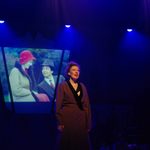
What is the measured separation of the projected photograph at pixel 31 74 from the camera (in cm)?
750

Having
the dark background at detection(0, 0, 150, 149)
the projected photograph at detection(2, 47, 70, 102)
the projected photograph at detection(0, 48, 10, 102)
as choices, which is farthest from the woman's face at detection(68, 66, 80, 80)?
the projected photograph at detection(0, 48, 10, 102)

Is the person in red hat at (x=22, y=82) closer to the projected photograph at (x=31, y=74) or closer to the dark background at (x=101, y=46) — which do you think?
the projected photograph at (x=31, y=74)

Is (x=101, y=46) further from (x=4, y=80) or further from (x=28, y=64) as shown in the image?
(x=4, y=80)

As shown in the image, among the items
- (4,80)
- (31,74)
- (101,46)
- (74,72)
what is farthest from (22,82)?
(74,72)

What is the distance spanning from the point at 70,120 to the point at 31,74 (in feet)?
11.3

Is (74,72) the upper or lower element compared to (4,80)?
upper

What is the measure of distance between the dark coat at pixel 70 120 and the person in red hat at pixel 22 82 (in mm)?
3290

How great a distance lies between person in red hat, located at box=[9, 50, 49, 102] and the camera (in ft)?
24.6

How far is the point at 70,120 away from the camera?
4285 mm

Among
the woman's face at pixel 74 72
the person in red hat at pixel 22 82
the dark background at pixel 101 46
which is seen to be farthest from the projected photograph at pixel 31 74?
the woman's face at pixel 74 72

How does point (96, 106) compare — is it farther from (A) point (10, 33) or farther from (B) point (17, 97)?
(A) point (10, 33)

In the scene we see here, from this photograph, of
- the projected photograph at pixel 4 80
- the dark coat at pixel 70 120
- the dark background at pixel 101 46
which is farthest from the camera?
the projected photograph at pixel 4 80

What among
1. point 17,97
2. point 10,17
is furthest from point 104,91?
point 10,17

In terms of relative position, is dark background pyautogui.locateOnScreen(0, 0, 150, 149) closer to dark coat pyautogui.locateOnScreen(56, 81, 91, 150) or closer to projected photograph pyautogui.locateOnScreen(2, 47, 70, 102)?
projected photograph pyautogui.locateOnScreen(2, 47, 70, 102)
